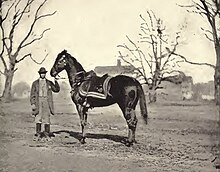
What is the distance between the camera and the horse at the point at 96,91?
199cm

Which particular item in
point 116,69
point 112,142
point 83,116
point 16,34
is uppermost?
point 16,34

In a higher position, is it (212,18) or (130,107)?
(212,18)

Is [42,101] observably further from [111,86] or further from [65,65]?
[111,86]

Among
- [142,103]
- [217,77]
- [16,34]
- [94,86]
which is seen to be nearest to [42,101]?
[94,86]

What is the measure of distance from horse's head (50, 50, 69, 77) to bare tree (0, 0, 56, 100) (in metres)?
0.12

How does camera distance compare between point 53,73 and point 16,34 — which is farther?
point 16,34

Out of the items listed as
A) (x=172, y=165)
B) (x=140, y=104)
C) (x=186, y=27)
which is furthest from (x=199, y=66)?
(x=172, y=165)

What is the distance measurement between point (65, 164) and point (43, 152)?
0.13m

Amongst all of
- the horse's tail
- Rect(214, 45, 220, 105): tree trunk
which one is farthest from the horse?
Rect(214, 45, 220, 105): tree trunk

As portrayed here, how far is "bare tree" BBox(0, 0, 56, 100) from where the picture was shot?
2.18 metres

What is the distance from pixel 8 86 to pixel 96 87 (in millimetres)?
456

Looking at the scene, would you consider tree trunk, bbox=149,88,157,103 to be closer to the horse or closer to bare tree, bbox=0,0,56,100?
the horse

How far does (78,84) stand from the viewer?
2.07 metres

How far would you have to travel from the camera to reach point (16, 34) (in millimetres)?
2201
